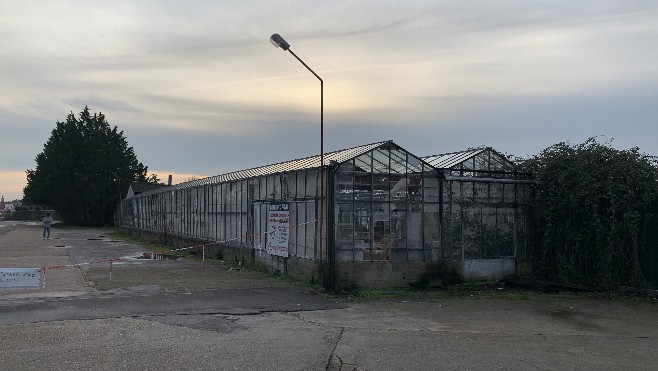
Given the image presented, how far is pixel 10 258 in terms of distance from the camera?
2512 cm

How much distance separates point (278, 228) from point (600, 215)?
949cm

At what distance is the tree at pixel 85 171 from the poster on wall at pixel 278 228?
5858 cm

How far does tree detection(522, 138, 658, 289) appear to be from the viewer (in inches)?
599

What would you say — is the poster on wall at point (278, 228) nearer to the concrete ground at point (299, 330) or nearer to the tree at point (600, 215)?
the concrete ground at point (299, 330)

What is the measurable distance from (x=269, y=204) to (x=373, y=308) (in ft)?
25.5

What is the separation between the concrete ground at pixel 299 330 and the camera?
322 inches

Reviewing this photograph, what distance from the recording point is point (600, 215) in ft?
51.1

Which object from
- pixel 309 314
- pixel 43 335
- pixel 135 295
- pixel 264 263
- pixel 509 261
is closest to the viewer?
pixel 43 335

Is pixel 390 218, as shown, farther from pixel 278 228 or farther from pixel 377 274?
pixel 278 228

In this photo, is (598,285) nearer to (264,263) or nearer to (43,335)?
(264,263)

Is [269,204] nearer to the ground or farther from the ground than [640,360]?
farther from the ground

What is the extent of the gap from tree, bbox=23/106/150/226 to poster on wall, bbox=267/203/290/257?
58.6m

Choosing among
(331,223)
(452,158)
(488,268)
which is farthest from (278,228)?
(488,268)

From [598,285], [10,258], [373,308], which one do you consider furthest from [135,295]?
[10,258]
